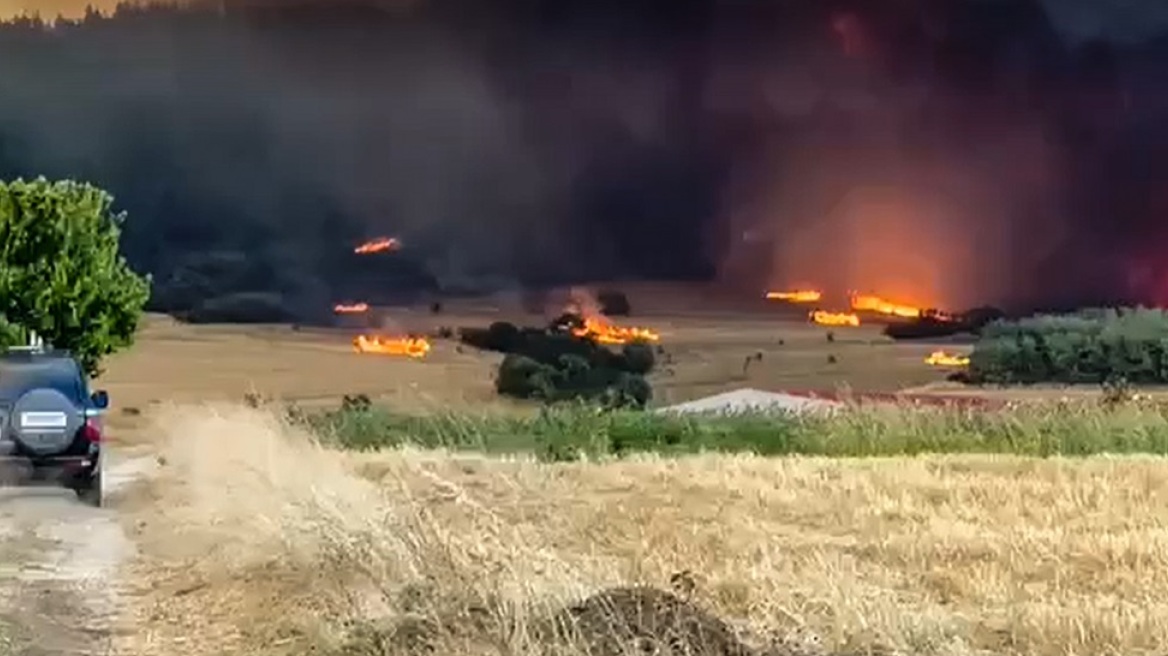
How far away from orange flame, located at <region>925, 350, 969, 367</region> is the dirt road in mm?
13155

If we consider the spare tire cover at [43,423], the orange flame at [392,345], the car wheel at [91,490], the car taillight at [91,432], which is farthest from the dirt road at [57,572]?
the orange flame at [392,345]

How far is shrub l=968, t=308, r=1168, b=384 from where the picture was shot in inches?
1232

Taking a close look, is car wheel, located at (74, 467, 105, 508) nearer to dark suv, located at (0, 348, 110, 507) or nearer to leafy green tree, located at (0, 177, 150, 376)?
dark suv, located at (0, 348, 110, 507)

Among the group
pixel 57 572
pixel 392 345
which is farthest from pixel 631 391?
pixel 57 572

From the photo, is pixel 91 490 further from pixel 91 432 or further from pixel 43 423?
pixel 43 423

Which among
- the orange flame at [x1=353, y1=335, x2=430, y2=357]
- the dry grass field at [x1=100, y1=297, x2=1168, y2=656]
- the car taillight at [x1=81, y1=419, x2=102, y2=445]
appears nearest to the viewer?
the dry grass field at [x1=100, y1=297, x2=1168, y2=656]

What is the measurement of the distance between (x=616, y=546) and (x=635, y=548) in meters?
0.33

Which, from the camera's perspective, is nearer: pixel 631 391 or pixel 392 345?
pixel 392 345

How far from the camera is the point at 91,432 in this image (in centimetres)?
2003

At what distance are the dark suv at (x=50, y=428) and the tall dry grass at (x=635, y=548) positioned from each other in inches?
39.4

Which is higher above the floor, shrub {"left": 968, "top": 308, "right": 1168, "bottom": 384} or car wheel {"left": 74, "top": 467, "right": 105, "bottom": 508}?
shrub {"left": 968, "top": 308, "right": 1168, "bottom": 384}

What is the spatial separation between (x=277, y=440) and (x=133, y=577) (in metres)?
8.61

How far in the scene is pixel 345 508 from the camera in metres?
14.0

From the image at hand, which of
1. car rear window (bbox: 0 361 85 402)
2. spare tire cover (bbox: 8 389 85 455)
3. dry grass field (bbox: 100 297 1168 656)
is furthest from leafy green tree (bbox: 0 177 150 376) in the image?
spare tire cover (bbox: 8 389 85 455)
